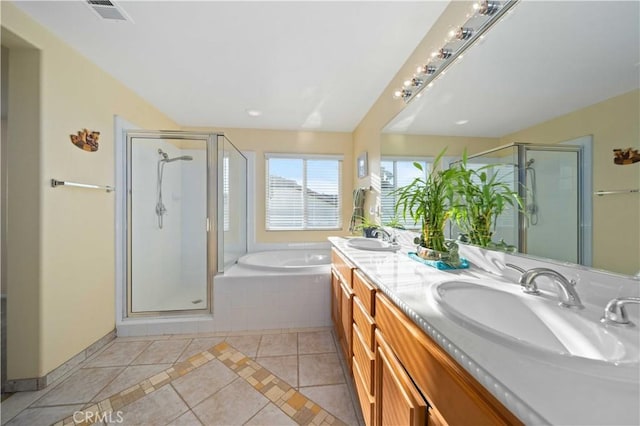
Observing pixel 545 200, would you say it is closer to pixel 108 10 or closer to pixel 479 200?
pixel 479 200

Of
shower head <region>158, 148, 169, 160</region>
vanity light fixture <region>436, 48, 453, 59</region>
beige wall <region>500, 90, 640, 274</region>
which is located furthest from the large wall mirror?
shower head <region>158, 148, 169, 160</region>

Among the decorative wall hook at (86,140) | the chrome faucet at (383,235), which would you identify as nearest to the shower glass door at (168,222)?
the decorative wall hook at (86,140)

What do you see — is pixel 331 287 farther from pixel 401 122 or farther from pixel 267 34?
pixel 267 34

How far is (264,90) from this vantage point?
2.21 meters

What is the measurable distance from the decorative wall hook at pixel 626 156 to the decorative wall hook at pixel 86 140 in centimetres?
280

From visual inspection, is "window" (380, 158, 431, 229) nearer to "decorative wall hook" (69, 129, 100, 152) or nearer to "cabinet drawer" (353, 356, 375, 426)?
"cabinet drawer" (353, 356, 375, 426)

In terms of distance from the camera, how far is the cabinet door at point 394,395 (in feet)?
2.13

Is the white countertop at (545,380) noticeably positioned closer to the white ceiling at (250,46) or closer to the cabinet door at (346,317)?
the cabinet door at (346,317)

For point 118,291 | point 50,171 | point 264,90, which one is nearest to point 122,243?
point 118,291

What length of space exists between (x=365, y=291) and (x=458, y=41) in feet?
4.66

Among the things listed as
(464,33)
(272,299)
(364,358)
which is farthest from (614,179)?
(272,299)

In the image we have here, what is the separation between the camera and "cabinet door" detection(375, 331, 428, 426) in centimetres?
65

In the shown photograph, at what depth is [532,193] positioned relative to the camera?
911 mm

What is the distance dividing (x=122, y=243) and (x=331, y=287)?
1981mm
